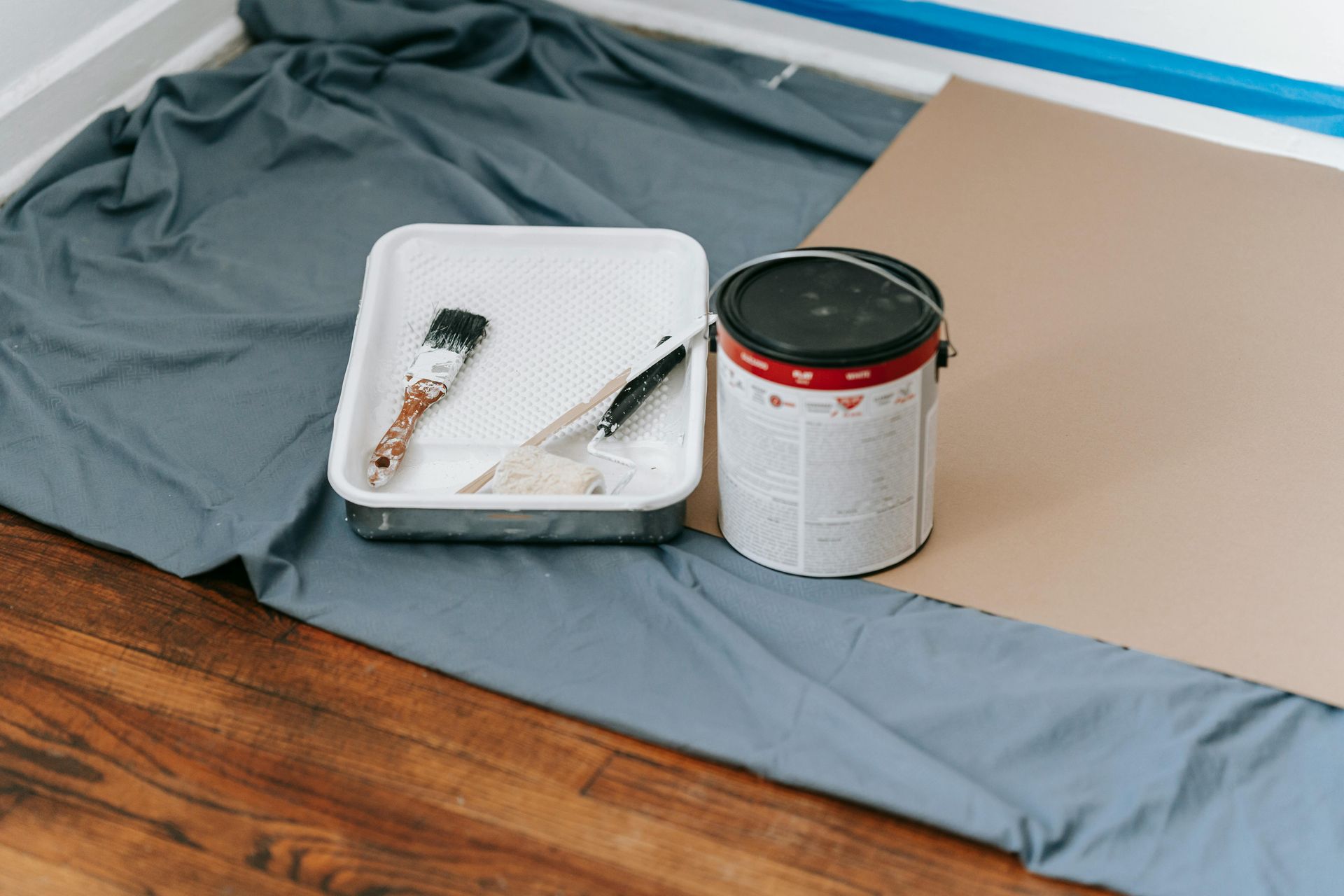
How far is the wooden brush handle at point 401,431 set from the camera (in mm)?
1244

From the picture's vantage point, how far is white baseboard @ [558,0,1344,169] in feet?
5.79

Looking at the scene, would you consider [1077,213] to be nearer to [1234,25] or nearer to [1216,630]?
[1234,25]

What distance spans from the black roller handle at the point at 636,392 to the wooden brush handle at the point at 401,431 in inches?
7.1

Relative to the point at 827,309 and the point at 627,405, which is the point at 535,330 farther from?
the point at 827,309

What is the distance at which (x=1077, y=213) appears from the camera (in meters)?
1.67

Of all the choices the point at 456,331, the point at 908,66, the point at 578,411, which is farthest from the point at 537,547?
the point at 908,66

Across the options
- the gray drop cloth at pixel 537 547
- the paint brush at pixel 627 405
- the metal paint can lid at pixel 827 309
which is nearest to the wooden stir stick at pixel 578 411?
the paint brush at pixel 627 405

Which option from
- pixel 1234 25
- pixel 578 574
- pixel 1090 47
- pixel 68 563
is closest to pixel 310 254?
pixel 68 563

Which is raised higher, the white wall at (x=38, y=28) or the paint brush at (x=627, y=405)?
the white wall at (x=38, y=28)

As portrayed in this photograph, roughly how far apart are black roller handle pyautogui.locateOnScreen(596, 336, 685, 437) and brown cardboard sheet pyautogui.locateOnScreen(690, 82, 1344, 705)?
0.11 m

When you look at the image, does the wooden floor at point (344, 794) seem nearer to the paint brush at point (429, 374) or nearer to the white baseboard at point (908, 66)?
the paint brush at point (429, 374)

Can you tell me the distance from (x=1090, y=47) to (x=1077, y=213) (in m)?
0.31

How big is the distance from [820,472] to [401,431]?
448 millimetres

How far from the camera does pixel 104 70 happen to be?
1863 mm
